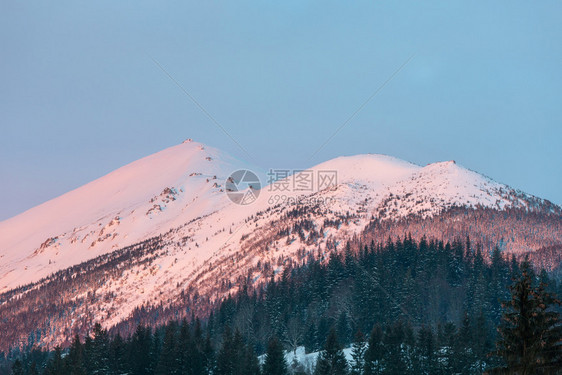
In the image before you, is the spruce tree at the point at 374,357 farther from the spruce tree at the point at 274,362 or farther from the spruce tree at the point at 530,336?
the spruce tree at the point at 530,336

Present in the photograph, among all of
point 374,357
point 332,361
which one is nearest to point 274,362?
point 332,361

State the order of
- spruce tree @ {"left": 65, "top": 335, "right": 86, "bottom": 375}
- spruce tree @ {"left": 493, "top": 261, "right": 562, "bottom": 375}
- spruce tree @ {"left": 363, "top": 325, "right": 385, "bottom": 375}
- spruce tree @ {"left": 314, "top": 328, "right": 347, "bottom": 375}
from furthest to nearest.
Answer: spruce tree @ {"left": 65, "top": 335, "right": 86, "bottom": 375}
spruce tree @ {"left": 363, "top": 325, "right": 385, "bottom": 375}
spruce tree @ {"left": 314, "top": 328, "right": 347, "bottom": 375}
spruce tree @ {"left": 493, "top": 261, "right": 562, "bottom": 375}

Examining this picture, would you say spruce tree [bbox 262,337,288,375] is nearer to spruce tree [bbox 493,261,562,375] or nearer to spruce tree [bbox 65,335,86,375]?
spruce tree [bbox 65,335,86,375]

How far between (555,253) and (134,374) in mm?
121289

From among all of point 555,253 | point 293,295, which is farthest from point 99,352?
point 555,253

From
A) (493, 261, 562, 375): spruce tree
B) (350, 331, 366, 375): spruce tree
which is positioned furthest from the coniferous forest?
(350, 331, 366, 375): spruce tree

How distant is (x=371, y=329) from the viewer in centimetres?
10294

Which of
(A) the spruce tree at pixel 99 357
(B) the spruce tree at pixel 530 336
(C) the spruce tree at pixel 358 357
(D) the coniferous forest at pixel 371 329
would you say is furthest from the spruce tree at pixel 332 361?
(B) the spruce tree at pixel 530 336

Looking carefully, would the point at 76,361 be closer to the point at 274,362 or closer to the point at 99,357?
the point at 99,357

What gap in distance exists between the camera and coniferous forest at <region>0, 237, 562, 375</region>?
112 ft

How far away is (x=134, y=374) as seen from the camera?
82625mm

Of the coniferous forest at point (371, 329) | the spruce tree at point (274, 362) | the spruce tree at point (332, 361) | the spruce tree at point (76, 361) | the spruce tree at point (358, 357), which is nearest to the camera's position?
the coniferous forest at point (371, 329)

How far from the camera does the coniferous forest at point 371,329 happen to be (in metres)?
34.0

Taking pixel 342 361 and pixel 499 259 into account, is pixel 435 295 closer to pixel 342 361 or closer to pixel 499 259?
pixel 499 259
